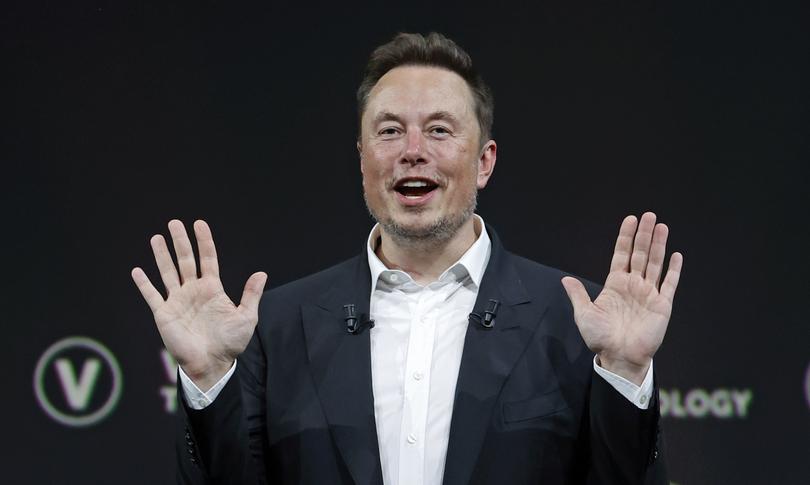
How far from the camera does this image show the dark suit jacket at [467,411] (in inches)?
95.5

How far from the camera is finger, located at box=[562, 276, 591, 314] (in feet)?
→ 8.04

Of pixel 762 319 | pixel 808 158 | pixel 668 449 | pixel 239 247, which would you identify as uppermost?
pixel 808 158

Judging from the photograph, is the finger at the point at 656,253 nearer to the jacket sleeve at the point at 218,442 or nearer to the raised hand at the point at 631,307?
the raised hand at the point at 631,307

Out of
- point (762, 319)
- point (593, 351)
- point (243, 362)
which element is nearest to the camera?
point (593, 351)

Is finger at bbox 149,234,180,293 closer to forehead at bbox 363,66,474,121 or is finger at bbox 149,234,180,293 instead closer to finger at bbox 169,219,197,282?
finger at bbox 169,219,197,282

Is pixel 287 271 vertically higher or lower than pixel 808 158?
lower

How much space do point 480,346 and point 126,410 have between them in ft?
4.81

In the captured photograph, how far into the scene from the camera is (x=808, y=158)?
348 centimetres

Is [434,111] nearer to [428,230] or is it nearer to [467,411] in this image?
[428,230]

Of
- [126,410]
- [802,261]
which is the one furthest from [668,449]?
[126,410]

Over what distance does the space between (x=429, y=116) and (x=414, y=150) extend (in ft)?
0.40

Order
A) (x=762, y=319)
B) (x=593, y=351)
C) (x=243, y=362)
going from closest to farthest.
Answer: (x=593, y=351), (x=243, y=362), (x=762, y=319)

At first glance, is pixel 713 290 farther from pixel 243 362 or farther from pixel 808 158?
pixel 243 362

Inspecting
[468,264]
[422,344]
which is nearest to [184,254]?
[422,344]
